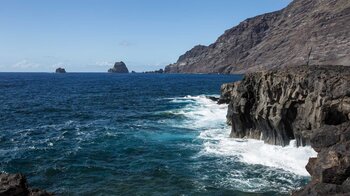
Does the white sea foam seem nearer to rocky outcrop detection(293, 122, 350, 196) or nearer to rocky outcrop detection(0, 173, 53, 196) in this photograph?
rocky outcrop detection(293, 122, 350, 196)

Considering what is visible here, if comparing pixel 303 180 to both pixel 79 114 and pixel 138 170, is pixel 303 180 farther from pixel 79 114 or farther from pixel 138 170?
pixel 79 114

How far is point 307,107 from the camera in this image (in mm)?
41250

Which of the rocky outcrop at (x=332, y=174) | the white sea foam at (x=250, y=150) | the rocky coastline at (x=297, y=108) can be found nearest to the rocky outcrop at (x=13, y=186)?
the rocky outcrop at (x=332, y=174)

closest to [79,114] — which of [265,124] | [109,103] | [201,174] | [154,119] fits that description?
[154,119]

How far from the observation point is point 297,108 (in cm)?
4362

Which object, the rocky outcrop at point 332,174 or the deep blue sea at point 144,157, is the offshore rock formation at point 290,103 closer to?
the deep blue sea at point 144,157

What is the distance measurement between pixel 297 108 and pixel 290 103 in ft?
2.92

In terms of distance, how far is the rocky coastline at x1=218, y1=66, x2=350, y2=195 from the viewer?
28.8 m

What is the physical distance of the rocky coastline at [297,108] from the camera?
28.8 m

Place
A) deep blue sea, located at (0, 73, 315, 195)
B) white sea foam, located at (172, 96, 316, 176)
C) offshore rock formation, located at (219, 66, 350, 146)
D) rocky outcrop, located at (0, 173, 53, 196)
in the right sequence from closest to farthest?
rocky outcrop, located at (0, 173, 53, 196), deep blue sea, located at (0, 73, 315, 195), offshore rock formation, located at (219, 66, 350, 146), white sea foam, located at (172, 96, 316, 176)

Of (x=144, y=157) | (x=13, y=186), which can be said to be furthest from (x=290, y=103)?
(x=13, y=186)

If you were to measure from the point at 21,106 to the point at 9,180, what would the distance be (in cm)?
6801

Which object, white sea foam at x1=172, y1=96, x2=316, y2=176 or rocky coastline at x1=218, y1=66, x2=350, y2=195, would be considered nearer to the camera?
rocky coastline at x1=218, y1=66, x2=350, y2=195

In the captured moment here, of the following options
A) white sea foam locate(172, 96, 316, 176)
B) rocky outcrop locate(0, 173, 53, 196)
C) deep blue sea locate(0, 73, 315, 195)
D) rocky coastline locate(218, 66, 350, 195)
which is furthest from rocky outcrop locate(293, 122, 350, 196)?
rocky outcrop locate(0, 173, 53, 196)
